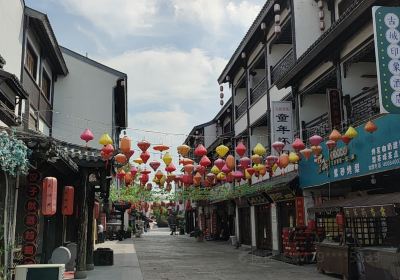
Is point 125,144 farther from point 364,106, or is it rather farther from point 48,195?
point 364,106

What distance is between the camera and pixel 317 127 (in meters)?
18.3

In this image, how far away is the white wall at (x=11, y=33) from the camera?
13555 millimetres

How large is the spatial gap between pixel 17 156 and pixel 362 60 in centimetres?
1235

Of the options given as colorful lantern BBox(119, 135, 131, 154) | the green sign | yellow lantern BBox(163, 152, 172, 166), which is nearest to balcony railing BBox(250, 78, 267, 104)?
yellow lantern BBox(163, 152, 172, 166)

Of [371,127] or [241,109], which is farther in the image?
[241,109]

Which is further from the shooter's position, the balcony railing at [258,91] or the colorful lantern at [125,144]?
the balcony railing at [258,91]

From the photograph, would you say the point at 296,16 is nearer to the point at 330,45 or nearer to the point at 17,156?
the point at 330,45

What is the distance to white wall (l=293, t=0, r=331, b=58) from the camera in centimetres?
2017

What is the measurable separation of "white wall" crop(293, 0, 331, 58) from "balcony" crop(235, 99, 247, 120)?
→ 928 centimetres

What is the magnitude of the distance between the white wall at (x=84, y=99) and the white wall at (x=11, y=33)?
7.26 m

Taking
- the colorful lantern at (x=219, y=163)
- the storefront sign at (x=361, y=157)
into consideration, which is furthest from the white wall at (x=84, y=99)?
the storefront sign at (x=361, y=157)

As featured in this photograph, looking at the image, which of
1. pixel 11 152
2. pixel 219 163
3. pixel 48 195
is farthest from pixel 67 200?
pixel 11 152

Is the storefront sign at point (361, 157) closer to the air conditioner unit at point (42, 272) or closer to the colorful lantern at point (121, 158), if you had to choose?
the colorful lantern at point (121, 158)

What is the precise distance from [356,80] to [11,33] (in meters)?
11.5
